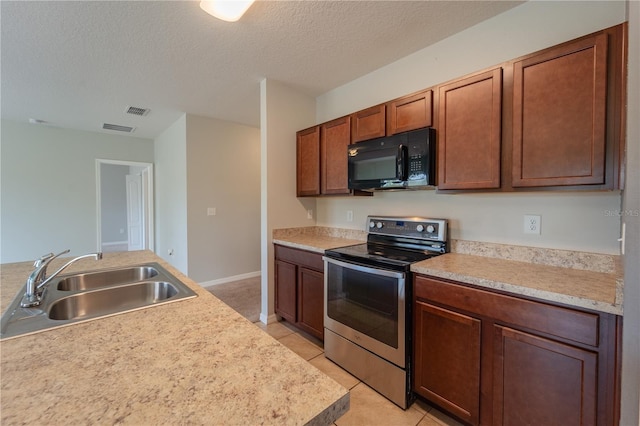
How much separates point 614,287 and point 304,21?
235 centimetres

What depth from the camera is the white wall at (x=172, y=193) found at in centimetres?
402

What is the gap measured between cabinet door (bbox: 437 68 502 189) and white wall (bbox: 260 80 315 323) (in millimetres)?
1642

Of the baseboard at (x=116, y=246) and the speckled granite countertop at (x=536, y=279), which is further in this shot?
the baseboard at (x=116, y=246)

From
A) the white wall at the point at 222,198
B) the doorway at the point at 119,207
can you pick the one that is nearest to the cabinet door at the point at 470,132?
the white wall at the point at 222,198

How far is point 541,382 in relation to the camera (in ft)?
4.03

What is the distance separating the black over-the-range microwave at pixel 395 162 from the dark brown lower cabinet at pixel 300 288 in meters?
0.78

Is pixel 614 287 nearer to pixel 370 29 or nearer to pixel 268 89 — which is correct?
pixel 370 29

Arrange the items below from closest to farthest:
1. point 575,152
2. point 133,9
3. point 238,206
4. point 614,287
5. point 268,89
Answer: point 614,287
point 575,152
point 133,9
point 268,89
point 238,206

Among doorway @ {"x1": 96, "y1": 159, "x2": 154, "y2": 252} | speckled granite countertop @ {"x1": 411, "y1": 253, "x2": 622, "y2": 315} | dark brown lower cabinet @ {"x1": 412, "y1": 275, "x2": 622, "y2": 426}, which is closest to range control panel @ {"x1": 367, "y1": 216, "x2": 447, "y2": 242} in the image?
speckled granite countertop @ {"x1": 411, "y1": 253, "x2": 622, "y2": 315}

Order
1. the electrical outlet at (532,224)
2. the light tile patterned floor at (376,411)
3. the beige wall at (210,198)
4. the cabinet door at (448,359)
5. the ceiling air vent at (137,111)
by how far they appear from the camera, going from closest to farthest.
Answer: the cabinet door at (448,359) → the light tile patterned floor at (376,411) → the electrical outlet at (532,224) → the ceiling air vent at (137,111) → the beige wall at (210,198)

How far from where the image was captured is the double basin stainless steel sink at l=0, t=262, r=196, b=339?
0.94 meters

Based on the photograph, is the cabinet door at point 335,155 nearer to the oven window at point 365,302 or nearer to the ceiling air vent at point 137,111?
the oven window at point 365,302

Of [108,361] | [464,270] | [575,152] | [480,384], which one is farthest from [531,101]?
[108,361]

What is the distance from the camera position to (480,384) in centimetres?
140
